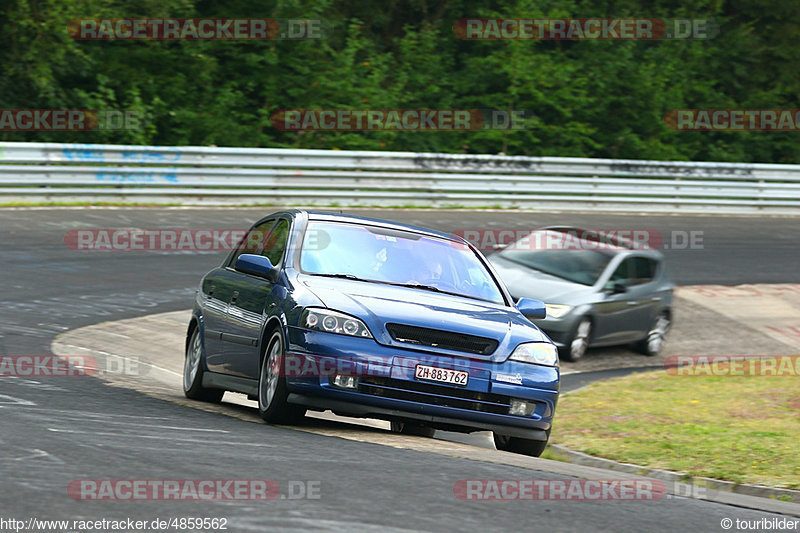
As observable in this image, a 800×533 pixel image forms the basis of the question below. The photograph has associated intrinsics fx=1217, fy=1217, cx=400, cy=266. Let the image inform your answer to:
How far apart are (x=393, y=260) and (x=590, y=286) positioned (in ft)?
25.2

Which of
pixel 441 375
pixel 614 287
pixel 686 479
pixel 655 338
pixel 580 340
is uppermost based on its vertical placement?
pixel 441 375

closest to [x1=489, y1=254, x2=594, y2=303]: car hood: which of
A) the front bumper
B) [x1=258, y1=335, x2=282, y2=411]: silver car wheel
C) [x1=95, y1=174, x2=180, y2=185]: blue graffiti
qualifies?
the front bumper

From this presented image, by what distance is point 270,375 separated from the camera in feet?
27.4

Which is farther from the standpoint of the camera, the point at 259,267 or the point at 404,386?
the point at 259,267

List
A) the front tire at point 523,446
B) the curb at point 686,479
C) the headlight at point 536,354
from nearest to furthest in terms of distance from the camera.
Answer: the headlight at point 536,354 < the curb at point 686,479 < the front tire at point 523,446

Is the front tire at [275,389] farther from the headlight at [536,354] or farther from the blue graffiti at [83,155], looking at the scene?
the blue graffiti at [83,155]

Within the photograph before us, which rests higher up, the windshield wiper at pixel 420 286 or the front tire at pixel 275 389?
the windshield wiper at pixel 420 286

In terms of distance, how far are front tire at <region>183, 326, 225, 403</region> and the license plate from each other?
2.38 m

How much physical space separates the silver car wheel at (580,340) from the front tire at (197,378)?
6.77 metres

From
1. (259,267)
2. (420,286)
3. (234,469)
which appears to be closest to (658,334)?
(420,286)

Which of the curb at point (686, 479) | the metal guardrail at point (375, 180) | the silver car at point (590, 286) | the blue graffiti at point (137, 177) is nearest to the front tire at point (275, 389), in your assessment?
the curb at point (686, 479)

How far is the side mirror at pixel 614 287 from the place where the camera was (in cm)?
1655

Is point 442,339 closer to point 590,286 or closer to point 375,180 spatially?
point 590,286

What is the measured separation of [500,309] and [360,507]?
3555 millimetres
